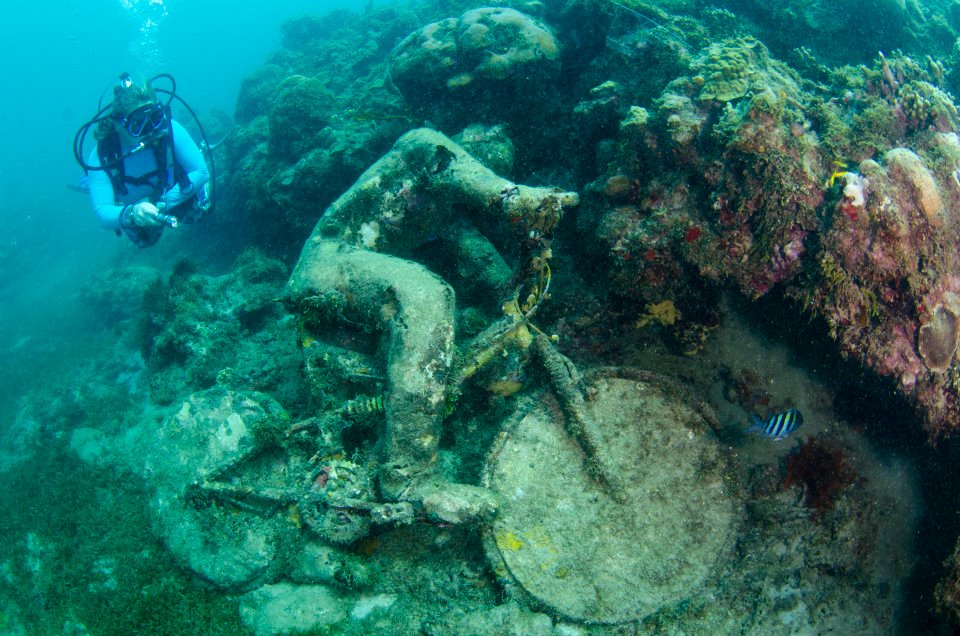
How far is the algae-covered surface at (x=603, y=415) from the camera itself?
369 centimetres

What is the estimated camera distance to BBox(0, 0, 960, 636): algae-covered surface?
145 inches

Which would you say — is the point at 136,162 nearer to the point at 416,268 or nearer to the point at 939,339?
the point at 416,268

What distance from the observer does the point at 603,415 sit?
4.20m

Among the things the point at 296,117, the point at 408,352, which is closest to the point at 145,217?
the point at 408,352

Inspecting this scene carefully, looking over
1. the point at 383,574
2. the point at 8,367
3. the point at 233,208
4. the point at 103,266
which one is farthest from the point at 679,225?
the point at 103,266

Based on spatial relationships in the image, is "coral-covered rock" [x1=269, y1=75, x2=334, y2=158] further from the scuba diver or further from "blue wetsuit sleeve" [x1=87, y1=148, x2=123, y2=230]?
"blue wetsuit sleeve" [x1=87, y1=148, x2=123, y2=230]

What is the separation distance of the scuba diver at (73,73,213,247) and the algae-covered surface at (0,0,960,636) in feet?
9.75

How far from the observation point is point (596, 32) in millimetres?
7367

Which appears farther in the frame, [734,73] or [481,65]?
[481,65]

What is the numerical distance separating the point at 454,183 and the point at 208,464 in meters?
3.85

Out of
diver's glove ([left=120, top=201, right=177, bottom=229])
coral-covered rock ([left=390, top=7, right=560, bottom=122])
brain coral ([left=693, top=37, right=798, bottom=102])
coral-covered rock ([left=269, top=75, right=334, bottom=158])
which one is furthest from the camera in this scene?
coral-covered rock ([left=269, top=75, right=334, bottom=158])

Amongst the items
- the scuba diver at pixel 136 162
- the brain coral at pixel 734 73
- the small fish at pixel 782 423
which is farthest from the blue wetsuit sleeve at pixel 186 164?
the small fish at pixel 782 423

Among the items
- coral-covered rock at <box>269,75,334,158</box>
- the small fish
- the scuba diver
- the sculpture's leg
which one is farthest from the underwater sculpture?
coral-covered rock at <box>269,75,334,158</box>

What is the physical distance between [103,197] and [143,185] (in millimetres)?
548
